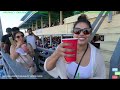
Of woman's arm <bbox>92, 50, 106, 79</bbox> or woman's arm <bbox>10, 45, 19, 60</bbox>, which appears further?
woman's arm <bbox>10, 45, 19, 60</bbox>

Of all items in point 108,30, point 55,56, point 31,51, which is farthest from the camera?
point 108,30

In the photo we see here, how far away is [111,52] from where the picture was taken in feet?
6.39

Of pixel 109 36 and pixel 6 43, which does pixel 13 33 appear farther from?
pixel 109 36

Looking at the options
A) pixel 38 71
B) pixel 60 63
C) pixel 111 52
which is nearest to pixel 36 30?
pixel 38 71

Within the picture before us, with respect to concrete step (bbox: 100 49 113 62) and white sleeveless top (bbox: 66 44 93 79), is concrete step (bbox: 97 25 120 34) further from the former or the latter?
white sleeveless top (bbox: 66 44 93 79)

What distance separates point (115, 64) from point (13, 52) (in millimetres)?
885

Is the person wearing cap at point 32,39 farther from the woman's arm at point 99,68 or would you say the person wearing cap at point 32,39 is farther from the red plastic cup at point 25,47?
the woman's arm at point 99,68

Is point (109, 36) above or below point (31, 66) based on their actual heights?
above

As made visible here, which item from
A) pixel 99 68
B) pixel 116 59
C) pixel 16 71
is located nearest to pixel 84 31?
pixel 99 68

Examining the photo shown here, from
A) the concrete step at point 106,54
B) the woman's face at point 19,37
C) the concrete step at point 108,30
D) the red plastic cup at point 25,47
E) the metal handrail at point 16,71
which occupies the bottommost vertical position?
the metal handrail at point 16,71

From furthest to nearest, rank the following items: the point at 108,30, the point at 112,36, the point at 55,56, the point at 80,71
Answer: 1. the point at 108,30
2. the point at 112,36
3. the point at 80,71
4. the point at 55,56

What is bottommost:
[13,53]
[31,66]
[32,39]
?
[31,66]

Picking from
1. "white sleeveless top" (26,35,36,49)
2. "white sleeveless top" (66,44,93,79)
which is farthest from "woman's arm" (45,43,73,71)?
"white sleeveless top" (26,35,36,49)

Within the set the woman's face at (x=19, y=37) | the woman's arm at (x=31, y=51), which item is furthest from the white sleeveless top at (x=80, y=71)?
the woman's face at (x=19, y=37)
